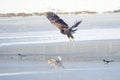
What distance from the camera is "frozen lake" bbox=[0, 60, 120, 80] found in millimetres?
6051

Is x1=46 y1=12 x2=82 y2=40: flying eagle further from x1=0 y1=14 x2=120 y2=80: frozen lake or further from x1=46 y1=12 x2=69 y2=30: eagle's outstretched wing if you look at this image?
x1=0 y1=14 x2=120 y2=80: frozen lake

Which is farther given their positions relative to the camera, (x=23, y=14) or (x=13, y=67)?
(x=23, y=14)

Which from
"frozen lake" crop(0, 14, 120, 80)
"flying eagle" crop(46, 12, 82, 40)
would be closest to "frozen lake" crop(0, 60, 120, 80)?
"frozen lake" crop(0, 14, 120, 80)

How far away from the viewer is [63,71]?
652cm

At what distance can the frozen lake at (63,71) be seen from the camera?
238 inches

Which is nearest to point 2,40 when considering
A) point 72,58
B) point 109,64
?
point 72,58

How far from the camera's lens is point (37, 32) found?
9742 mm

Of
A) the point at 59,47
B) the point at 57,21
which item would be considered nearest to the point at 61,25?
the point at 57,21

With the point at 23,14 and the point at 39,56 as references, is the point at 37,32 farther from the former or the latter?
the point at 39,56

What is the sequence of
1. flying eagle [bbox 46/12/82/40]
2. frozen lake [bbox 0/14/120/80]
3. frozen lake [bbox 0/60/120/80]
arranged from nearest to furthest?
frozen lake [bbox 0/60/120/80], frozen lake [bbox 0/14/120/80], flying eagle [bbox 46/12/82/40]

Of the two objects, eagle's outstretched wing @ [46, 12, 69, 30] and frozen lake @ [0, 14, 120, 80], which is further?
eagle's outstretched wing @ [46, 12, 69, 30]

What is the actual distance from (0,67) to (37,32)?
2.66m

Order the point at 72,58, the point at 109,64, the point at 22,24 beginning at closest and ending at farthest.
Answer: the point at 109,64
the point at 72,58
the point at 22,24

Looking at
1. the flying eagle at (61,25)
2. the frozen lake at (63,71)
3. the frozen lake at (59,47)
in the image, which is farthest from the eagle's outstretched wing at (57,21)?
the frozen lake at (63,71)
